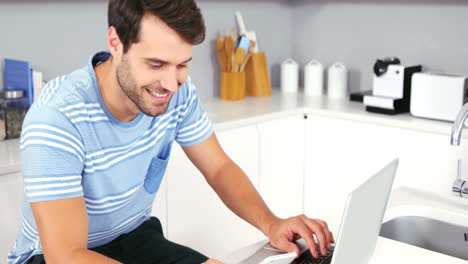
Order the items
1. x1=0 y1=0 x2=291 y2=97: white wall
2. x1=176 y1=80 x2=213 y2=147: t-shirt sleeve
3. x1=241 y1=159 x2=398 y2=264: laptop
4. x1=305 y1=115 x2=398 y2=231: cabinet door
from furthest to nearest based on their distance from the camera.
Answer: x1=305 y1=115 x2=398 y2=231: cabinet door, x1=0 y1=0 x2=291 y2=97: white wall, x1=176 y1=80 x2=213 y2=147: t-shirt sleeve, x1=241 y1=159 x2=398 y2=264: laptop

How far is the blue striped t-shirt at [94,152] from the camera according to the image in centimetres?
136

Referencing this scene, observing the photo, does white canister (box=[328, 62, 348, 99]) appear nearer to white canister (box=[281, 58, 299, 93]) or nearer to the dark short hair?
white canister (box=[281, 58, 299, 93])

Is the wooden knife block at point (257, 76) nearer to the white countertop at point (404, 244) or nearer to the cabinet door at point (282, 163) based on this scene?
the cabinet door at point (282, 163)

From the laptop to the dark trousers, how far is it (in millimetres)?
367

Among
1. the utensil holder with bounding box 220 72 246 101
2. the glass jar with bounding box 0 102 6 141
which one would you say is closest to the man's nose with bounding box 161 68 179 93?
the glass jar with bounding box 0 102 6 141

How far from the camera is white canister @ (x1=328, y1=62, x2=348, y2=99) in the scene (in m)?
3.16

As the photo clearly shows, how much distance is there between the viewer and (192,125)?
1.80m

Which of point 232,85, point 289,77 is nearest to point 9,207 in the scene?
point 232,85

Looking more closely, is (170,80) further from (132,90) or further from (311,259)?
(311,259)

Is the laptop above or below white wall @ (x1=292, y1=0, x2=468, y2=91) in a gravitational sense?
below

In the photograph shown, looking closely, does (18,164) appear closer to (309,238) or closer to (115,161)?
(115,161)

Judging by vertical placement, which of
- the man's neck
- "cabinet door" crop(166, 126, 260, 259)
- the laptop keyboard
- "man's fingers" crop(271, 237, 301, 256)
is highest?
the man's neck

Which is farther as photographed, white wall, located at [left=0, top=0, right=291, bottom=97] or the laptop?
white wall, located at [left=0, top=0, right=291, bottom=97]

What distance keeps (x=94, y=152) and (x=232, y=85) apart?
65.1 inches
